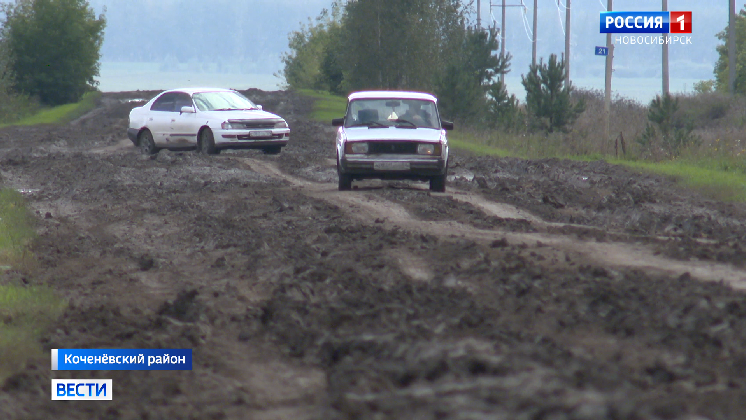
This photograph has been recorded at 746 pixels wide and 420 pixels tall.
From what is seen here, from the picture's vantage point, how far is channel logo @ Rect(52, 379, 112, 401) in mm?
5160

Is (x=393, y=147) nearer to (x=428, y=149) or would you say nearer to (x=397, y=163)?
(x=397, y=163)

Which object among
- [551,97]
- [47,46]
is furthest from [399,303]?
[47,46]

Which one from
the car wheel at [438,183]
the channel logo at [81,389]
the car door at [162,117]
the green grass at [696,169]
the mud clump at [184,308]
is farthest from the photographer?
the car door at [162,117]

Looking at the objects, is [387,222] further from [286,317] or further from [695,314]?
[695,314]

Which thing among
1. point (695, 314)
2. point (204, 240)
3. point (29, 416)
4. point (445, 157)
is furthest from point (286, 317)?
point (445, 157)

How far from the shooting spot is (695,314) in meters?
5.82

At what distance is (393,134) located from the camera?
14641 mm

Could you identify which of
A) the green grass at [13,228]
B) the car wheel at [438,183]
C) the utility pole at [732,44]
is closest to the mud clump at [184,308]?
the green grass at [13,228]

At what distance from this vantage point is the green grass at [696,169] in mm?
15742

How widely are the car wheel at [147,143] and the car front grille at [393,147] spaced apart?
9.96 metres

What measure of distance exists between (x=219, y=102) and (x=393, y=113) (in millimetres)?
8308

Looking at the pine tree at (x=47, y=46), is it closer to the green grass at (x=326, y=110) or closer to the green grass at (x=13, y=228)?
the green grass at (x=326, y=110)

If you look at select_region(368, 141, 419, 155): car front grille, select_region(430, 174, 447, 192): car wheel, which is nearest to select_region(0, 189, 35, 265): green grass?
select_region(368, 141, 419, 155): car front grille

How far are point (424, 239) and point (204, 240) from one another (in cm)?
266
